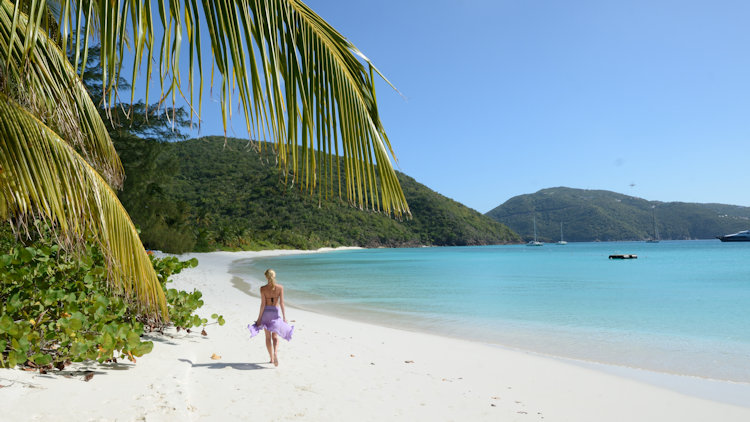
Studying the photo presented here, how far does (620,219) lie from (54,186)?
140 m

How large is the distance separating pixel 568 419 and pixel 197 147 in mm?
76995

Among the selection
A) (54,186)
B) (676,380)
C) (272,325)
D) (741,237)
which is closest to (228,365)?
(272,325)

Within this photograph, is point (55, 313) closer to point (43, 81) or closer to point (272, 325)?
point (272, 325)

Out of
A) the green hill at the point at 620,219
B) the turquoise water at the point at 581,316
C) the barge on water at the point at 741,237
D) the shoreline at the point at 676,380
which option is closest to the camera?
the shoreline at the point at 676,380

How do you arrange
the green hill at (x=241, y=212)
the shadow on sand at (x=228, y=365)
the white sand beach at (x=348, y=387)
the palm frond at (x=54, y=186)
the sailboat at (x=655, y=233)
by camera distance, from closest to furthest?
the palm frond at (x=54, y=186) < the white sand beach at (x=348, y=387) < the shadow on sand at (x=228, y=365) < the green hill at (x=241, y=212) < the sailboat at (x=655, y=233)

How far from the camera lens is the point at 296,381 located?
4.69m

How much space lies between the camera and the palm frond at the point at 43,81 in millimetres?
1362

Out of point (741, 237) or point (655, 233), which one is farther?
point (655, 233)

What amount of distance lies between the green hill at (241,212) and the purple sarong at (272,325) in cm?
Answer: 543

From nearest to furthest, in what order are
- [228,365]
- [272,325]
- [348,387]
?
[348,387] < [228,365] < [272,325]

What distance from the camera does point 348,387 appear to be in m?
4.64

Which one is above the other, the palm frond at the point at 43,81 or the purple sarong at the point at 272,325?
the palm frond at the point at 43,81

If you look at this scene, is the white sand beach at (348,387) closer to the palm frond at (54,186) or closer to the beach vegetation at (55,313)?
the beach vegetation at (55,313)

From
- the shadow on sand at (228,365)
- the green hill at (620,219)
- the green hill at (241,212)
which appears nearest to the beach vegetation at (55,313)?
the shadow on sand at (228,365)
